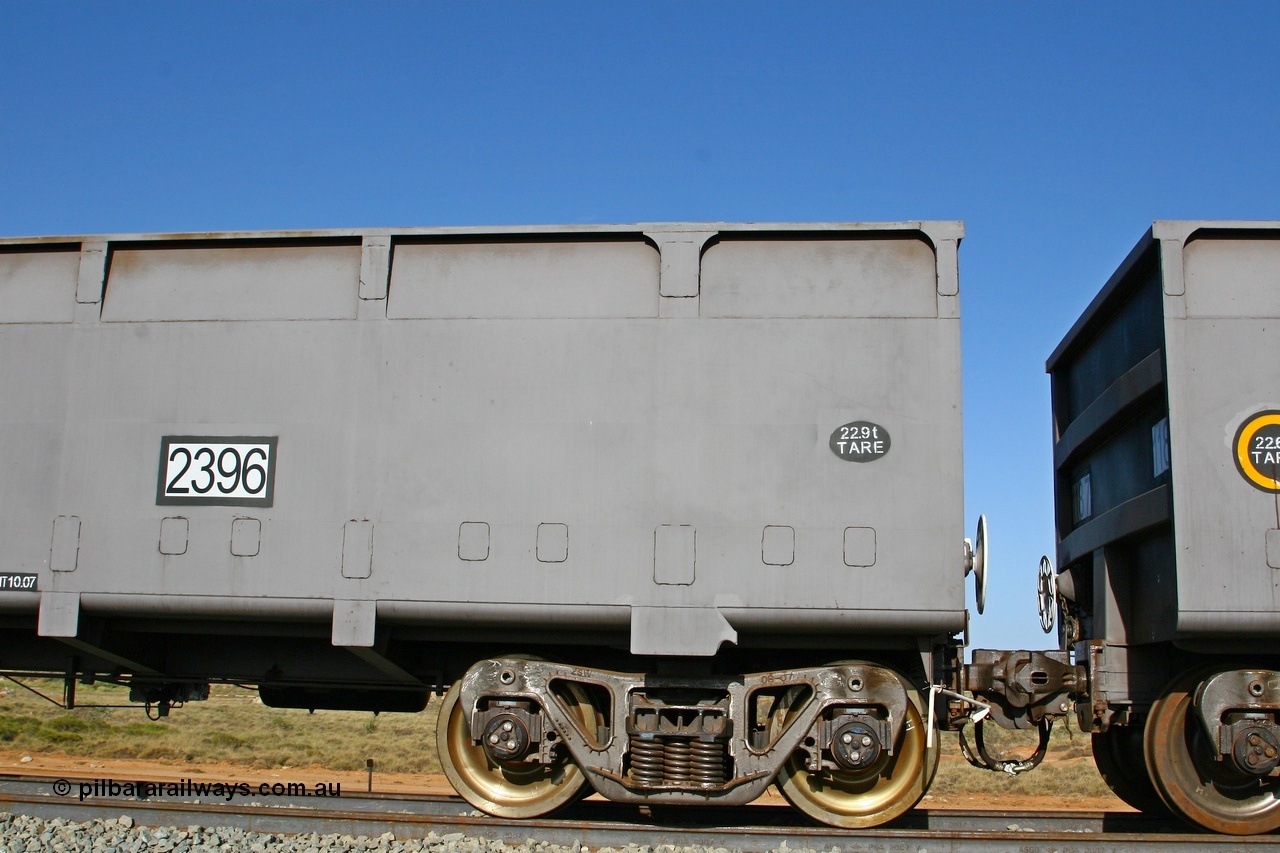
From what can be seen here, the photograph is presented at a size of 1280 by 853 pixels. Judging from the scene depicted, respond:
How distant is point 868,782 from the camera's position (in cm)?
681

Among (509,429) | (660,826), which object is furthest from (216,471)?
(660,826)

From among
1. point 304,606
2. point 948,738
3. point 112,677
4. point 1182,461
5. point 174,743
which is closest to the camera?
point 1182,461

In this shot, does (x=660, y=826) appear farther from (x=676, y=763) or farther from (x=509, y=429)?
(x=509, y=429)

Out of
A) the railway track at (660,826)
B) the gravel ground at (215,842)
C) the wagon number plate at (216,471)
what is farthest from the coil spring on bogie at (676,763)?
the wagon number plate at (216,471)

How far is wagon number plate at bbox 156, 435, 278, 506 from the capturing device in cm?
693

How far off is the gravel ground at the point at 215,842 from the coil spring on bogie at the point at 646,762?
1.34 ft

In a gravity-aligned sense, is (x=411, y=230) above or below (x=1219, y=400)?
above

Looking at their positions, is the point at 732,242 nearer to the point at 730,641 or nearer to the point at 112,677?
the point at 730,641

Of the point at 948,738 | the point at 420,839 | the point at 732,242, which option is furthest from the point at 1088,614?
the point at 948,738

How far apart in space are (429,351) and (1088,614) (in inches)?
209

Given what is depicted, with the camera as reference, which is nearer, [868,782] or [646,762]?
[646,762]

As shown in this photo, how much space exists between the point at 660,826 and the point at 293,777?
1068 cm

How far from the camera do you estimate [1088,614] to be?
8.26 metres

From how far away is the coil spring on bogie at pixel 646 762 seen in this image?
258 inches
